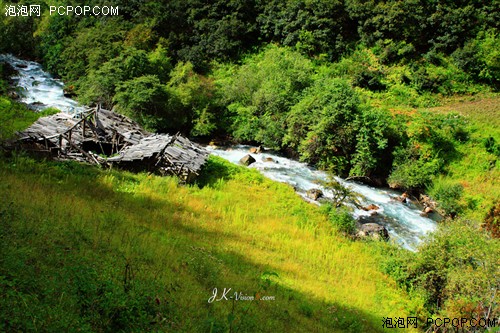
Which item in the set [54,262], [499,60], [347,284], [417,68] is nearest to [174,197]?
[347,284]

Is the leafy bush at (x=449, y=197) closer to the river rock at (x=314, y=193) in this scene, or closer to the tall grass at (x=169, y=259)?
the river rock at (x=314, y=193)

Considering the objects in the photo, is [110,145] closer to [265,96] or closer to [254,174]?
[254,174]

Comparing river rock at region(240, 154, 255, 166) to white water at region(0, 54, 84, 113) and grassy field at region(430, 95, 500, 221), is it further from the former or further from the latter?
grassy field at region(430, 95, 500, 221)

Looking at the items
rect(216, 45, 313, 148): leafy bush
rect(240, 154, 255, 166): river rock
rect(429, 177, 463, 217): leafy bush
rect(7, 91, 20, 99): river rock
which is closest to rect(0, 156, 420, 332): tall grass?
rect(240, 154, 255, 166): river rock

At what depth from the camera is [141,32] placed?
30297 mm

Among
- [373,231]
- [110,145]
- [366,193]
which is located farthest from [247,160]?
[373,231]

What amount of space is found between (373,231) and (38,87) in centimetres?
2883

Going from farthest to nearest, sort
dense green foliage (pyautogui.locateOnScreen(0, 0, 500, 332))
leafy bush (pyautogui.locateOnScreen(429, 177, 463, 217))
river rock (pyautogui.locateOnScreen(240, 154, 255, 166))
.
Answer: river rock (pyautogui.locateOnScreen(240, 154, 255, 166))
leafy bush (pyautogui.locateOnScreen(429, 177, 463, 217))
dense green foliage (pyautogui.locateOnScreen(0, 0, 500, 332))

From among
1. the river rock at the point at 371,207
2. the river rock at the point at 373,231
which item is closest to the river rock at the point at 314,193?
the river rock at the point at 371,207

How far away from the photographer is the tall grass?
4848 millimetres

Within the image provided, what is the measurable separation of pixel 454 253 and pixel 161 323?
9.46 metres

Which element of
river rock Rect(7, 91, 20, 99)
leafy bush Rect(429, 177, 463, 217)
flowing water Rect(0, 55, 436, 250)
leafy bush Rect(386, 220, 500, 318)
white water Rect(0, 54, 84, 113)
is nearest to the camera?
leafy bush Rect(386, 220, 500, 318)

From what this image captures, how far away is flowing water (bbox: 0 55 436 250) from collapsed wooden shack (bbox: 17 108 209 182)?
2.62 meters

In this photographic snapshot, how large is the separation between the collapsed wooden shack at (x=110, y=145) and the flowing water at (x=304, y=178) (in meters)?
2.62
